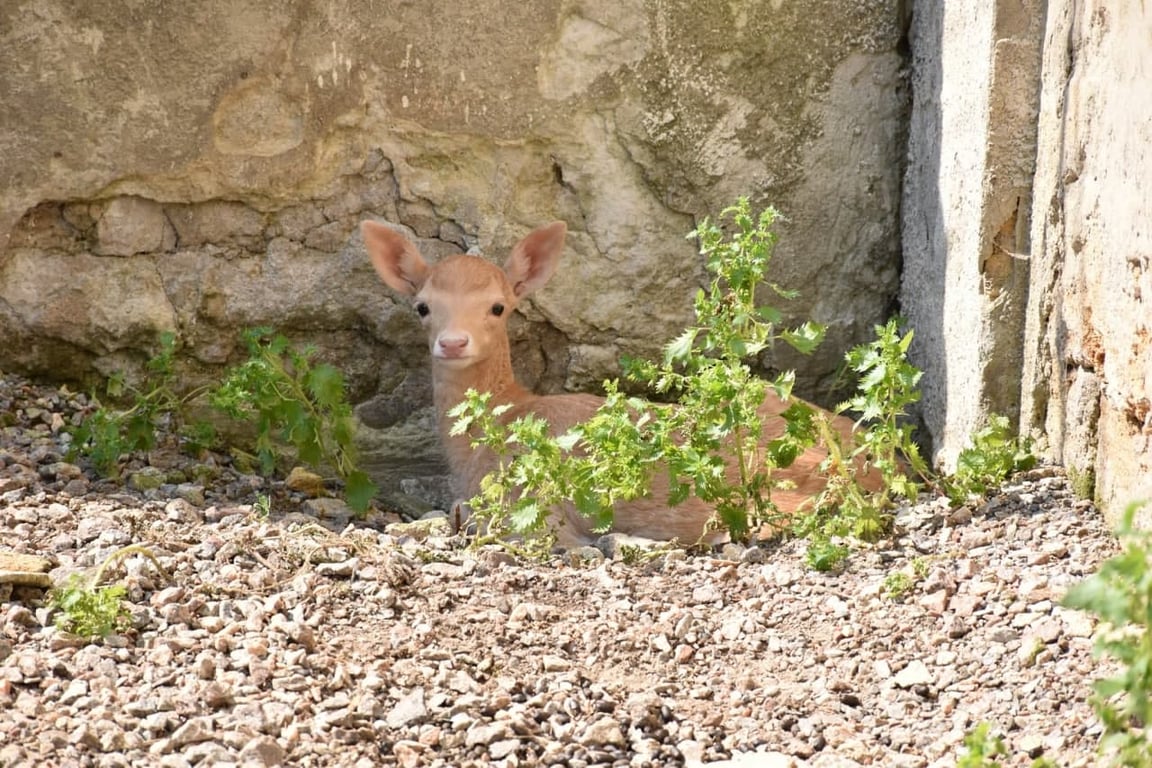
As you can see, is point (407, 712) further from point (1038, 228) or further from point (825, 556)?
point (1038, 228)

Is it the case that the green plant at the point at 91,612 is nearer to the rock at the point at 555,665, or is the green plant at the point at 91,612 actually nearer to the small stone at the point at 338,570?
the small stone at the point at 338,570

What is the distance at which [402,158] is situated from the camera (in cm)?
636

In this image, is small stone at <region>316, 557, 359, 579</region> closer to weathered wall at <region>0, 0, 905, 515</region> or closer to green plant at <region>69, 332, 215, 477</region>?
green plant at <region>69, 332, 215, 477</region>

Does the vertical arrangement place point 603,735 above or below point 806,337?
below

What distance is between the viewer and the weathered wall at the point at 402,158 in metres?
6.07

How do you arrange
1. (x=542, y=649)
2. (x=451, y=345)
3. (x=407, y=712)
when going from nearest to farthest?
(x=407, y=712) < (x=542, y=649) < (x=451, y=345)

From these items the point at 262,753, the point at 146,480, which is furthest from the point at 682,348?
the point at 146,480

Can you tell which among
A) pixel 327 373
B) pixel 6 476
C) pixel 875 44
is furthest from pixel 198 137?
pixel 875 44

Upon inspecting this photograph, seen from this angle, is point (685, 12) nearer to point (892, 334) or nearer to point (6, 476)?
point (892, 334)

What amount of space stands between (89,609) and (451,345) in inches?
96.4

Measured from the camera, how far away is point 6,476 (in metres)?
5.39

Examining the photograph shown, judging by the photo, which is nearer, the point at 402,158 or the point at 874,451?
the point at 874,451

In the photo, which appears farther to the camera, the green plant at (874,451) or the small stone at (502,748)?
the green plant at (874,451)

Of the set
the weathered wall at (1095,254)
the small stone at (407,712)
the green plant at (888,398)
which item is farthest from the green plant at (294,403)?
the weathered wall at (1095,254)
